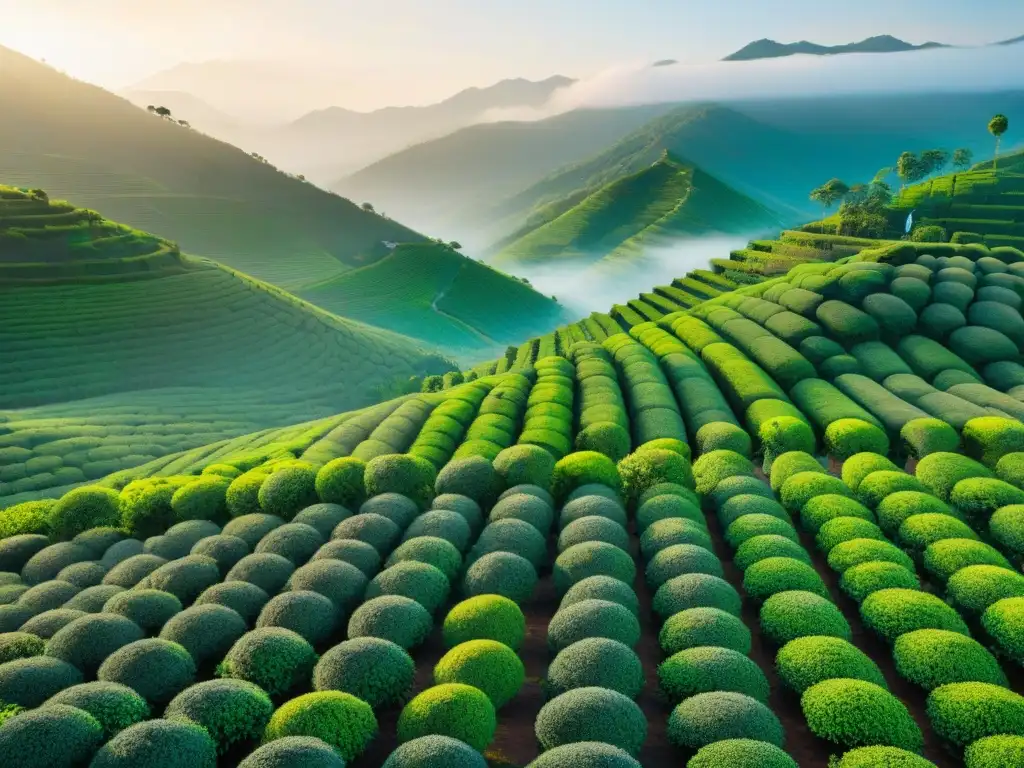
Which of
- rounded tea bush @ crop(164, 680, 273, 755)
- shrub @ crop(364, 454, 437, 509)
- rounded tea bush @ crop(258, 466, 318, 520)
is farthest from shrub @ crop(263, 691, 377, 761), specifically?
rounded tea bush @ crop(258, 466, 318, 520)

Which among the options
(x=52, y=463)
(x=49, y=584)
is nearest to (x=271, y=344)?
(x=52, y=463)

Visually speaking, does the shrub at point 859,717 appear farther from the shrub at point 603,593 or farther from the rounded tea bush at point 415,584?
the rounded tea bush at point 415,584

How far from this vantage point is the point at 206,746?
1121 centimetres

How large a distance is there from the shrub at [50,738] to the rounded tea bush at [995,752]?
15.2 meters

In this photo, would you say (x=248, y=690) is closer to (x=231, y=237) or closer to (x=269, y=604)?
(x=269, y=604)

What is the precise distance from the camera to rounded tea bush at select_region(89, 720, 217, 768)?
10609 mm

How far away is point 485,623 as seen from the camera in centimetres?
1488

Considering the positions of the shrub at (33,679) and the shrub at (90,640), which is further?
the shrub at (90,640)

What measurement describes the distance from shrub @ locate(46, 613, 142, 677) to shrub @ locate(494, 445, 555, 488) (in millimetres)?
11717

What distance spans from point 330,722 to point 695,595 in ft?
27.9

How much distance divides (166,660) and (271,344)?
6554cm

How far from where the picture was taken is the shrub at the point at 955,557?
17.3m

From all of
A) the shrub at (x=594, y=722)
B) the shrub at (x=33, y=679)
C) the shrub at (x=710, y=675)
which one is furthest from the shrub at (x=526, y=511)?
the shrub at (x=33, y=679)

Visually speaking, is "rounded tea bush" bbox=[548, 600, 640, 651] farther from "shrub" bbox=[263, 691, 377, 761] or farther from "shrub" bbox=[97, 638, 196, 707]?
"shrub" bbox=[97, 638, 196, 707]
